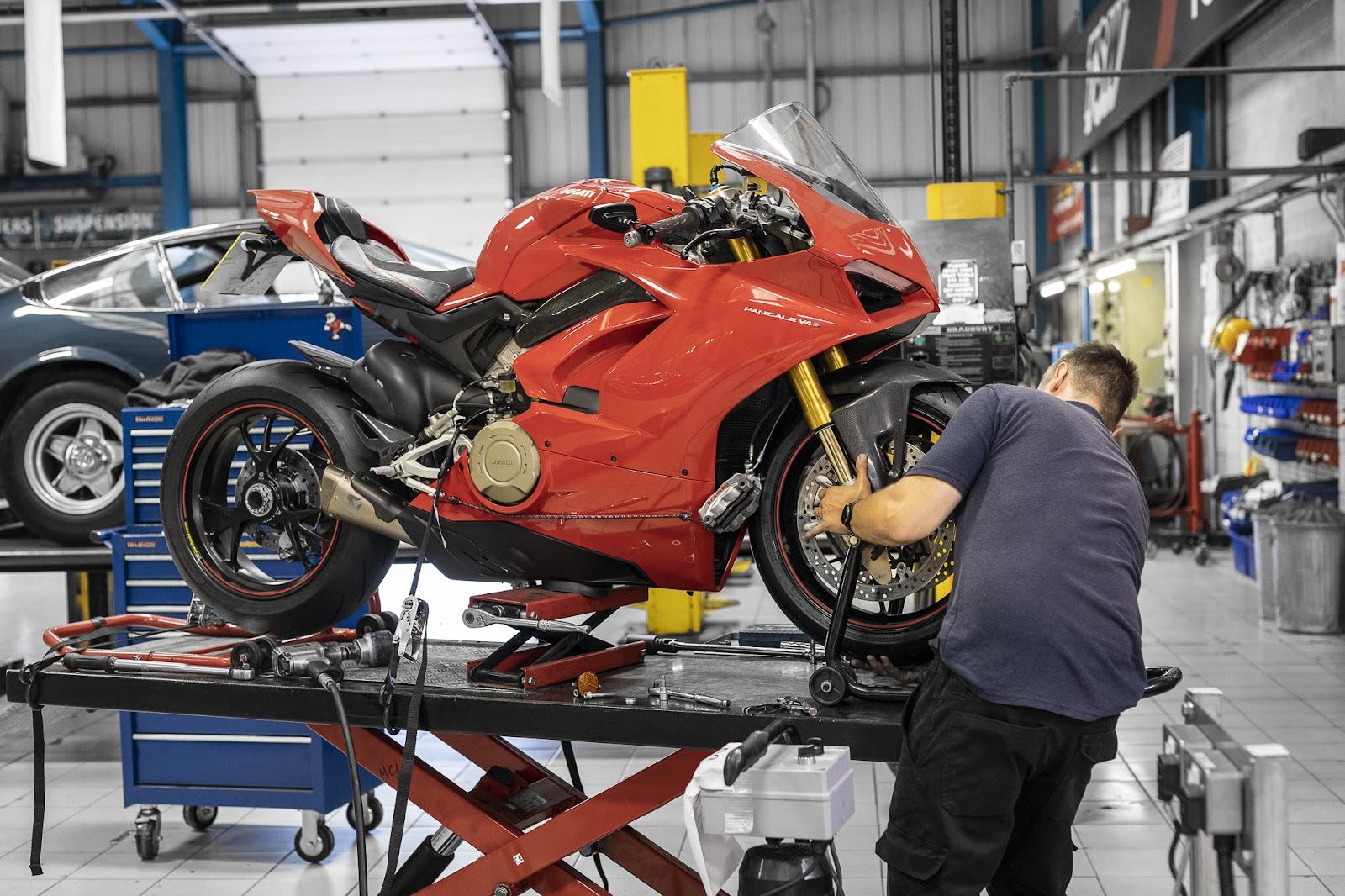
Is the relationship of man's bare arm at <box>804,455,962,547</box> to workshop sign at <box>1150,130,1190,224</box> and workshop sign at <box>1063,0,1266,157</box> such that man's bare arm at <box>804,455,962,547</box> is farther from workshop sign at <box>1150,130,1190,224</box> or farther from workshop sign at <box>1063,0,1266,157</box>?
workshop sign at <box>1150,130,1190,224</box>

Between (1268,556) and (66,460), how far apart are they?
6.30 meters

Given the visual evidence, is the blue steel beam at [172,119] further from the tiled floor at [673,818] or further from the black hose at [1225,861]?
the black hose at [1225,861]

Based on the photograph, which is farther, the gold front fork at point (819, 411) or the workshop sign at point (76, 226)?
the workshop sign at point (76, 226)

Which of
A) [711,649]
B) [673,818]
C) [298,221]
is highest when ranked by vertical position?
[298,221]

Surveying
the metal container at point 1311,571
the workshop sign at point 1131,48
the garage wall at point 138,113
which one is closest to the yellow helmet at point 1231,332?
the workshop sign at point 1131,48

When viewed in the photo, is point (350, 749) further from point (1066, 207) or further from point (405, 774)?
point (1066, 207)

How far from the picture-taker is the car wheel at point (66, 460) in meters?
5.21

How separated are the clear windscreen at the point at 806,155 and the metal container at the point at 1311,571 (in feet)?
17.4

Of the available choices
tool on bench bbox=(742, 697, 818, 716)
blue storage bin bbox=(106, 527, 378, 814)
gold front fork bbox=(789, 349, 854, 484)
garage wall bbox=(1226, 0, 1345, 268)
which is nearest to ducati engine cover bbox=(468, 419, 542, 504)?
gold front fork bbox=(789, 349, 854, 484)

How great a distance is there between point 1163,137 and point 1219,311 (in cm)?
307

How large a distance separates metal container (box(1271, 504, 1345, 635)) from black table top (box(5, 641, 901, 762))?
519 cm

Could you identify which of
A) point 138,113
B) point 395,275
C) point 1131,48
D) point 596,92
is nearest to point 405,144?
point 596,92

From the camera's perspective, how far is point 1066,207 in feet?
55.3

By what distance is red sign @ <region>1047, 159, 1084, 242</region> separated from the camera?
626 inches
